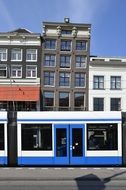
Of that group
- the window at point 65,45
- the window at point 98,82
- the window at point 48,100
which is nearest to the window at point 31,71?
the window at point 48,100

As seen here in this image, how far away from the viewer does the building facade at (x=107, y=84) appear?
60500 mm

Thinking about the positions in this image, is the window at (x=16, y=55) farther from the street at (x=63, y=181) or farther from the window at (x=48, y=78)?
the street at (x=63, y=181)

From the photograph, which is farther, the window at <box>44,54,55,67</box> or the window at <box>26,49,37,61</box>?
the window at <box>44,54,55,67</box>

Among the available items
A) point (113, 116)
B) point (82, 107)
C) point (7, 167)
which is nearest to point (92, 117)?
point (113, 116)

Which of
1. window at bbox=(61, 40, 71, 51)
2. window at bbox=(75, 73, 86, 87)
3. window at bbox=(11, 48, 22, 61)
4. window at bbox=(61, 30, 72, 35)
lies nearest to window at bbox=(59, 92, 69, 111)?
window at bbox=(75, 73, 86, 87)

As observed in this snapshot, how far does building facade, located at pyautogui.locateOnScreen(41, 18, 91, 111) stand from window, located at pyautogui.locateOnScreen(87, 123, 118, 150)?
38994 mm

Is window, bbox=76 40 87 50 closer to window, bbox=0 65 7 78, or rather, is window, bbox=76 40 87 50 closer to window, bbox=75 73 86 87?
window, bbox=75 73 86 87

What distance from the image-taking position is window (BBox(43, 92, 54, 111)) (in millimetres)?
59656

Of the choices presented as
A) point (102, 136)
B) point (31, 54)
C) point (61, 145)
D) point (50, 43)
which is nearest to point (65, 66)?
point (50, 43)

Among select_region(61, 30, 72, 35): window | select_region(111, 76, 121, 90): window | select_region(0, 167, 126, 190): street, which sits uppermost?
select_region(61, 30, 72, 35): window

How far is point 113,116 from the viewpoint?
20469mm

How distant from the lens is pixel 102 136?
20484 mm

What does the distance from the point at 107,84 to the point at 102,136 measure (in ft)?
136

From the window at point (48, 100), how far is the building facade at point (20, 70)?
1308mm
